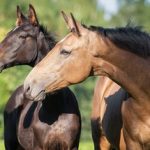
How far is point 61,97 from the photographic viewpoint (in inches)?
336

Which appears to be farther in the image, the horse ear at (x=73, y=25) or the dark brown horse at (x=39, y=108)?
the dark brown horse at (x=39, y=108)

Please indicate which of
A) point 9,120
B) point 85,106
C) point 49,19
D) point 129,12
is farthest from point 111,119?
point 129,12

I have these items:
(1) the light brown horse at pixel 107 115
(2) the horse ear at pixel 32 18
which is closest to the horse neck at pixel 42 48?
(2) the horse ear at pixel 32 18

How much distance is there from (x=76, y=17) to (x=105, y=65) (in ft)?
113

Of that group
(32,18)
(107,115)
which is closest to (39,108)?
(107,115)

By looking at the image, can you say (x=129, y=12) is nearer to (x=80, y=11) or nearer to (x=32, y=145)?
(x=80, y=11)

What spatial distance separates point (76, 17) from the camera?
136 ft

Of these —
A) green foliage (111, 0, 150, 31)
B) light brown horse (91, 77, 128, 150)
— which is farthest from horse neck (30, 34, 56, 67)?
green foliage (111, 0, 150, 31)

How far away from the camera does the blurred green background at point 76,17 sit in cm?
2214

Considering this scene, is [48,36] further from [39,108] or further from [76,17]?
[76,17]

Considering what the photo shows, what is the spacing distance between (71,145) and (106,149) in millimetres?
1328

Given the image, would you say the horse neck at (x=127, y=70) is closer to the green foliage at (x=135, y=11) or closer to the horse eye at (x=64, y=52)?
the horse eye at (x=64, y=52)

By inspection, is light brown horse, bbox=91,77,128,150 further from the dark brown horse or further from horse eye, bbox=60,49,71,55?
horse eye, bbox=60,49,71,55

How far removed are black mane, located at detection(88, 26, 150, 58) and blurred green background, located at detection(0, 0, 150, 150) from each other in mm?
385
